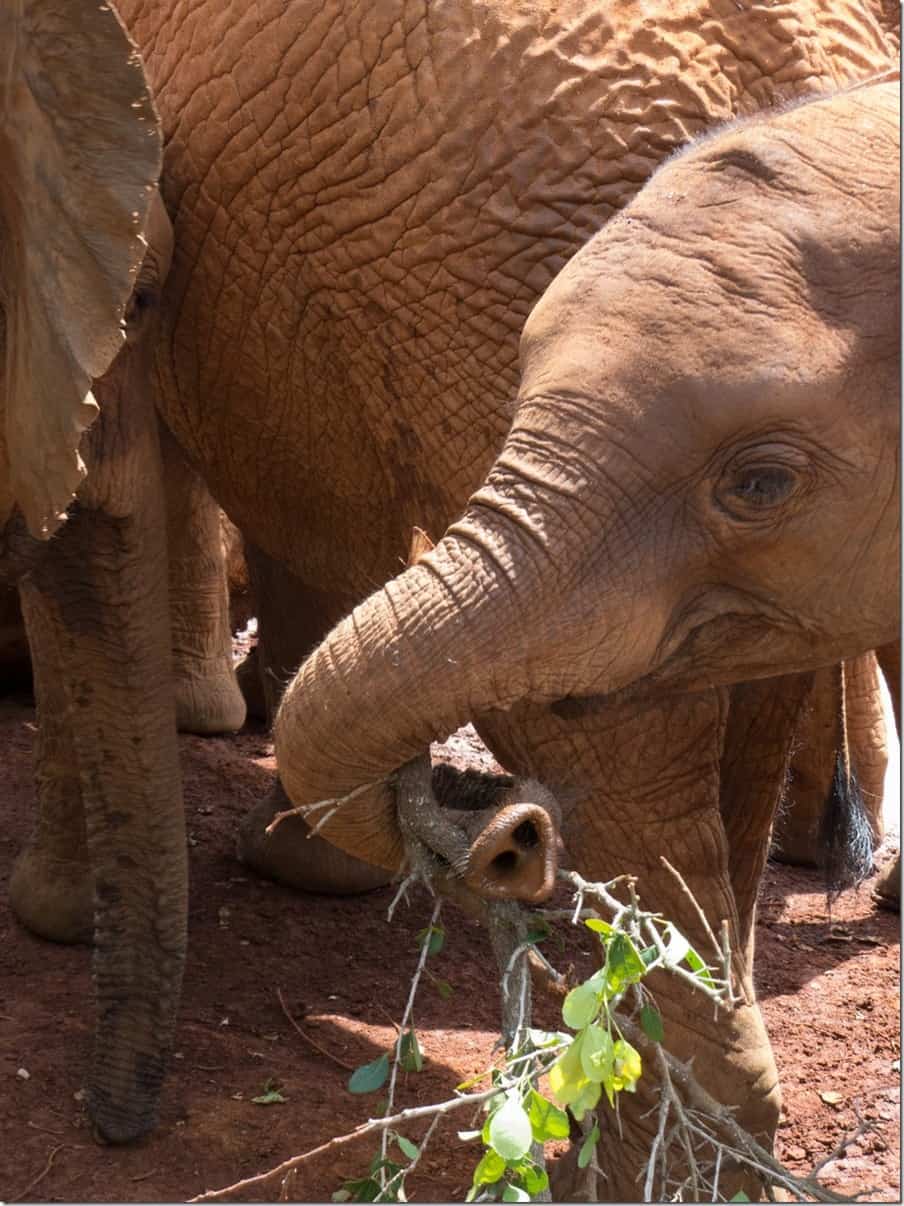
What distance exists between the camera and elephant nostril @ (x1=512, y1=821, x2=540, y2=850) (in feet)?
8.23

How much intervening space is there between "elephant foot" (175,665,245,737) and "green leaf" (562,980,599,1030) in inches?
133

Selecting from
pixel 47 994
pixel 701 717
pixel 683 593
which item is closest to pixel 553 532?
pixel 683 593

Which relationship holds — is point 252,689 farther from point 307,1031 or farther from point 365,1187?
point 365,1187

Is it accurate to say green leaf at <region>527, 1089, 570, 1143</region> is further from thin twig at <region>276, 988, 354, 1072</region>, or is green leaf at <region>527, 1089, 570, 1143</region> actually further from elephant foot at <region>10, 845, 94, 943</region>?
elephant foot at <region>10, 845, 94, 943</region>

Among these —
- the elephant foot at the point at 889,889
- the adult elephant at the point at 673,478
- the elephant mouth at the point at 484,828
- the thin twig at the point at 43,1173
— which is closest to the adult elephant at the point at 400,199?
the adult elephant at the point at 673,478

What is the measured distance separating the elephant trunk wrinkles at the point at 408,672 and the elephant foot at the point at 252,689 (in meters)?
3.10

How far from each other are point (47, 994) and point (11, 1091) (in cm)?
42

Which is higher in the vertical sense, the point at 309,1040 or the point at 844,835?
the point at 844,835

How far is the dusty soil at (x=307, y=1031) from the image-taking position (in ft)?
11.9

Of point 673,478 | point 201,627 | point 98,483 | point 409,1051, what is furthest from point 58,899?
point 673,478

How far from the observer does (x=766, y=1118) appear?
10.9 ft

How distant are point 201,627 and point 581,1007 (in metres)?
3.57

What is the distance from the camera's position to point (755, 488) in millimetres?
2639

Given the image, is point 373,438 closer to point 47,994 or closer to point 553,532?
point 553,532
